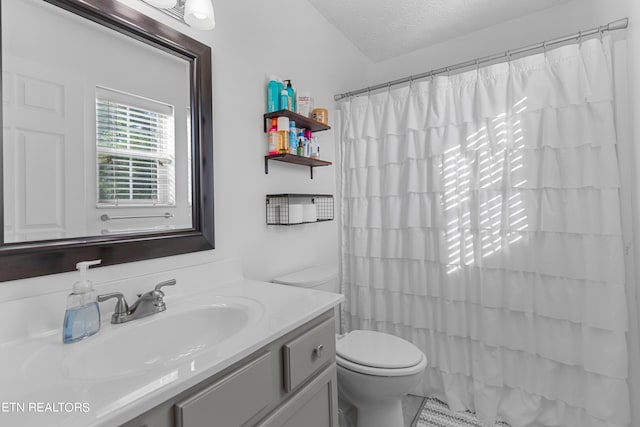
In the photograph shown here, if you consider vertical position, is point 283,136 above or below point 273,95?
below

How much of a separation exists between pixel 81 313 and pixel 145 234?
0.35 meters

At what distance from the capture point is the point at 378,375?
133 centimetres

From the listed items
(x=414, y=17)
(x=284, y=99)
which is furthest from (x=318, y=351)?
(x=414, y=17)

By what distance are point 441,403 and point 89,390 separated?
76.0 inches

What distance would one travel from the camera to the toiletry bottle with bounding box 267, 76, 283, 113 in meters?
1.59

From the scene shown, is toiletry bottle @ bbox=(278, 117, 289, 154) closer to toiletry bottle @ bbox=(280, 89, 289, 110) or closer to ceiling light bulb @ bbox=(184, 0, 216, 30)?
toiletry bottle @ bbox=(280, 89, 289, 110)

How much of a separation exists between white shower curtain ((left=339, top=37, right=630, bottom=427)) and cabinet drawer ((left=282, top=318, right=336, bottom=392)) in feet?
3.36

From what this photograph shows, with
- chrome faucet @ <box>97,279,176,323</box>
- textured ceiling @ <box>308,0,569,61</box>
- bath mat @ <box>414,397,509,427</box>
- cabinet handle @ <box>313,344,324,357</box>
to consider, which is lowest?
bath mat @ <box>414,397,509,427</box>

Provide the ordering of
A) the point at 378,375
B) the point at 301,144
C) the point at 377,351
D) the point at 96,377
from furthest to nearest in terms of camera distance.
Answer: the point at 301,144, the point at 377,351, the point at 378,375, the point at 96,377

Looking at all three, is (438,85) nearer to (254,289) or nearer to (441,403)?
(254,289)

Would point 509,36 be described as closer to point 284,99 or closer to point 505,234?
point 505,234
